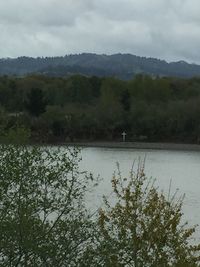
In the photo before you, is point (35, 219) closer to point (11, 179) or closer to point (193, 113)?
point (11, 179)

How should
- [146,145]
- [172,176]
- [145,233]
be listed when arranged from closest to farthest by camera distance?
[145,233]
[172,176]
[146,145]

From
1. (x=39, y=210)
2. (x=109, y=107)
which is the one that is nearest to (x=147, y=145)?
(x=109, y=107)

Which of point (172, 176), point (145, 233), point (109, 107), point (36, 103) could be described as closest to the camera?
point (145, 233)

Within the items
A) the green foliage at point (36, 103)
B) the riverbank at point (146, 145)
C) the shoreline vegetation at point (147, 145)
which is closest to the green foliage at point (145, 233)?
the shoreline vegetation at point (147, 145)

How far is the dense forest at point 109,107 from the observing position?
7162 cm

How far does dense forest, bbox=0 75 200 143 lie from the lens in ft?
235

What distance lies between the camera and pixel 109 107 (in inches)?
2955

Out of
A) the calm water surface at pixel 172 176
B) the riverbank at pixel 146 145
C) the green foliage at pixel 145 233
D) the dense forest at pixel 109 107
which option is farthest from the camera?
the dense forest at pixel 109 107

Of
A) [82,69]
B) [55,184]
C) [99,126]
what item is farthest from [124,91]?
[82,69]

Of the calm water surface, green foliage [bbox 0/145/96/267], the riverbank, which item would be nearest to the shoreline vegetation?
the riverbank

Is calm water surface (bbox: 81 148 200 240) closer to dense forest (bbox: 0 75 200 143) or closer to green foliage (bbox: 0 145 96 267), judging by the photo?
green foliage (bbox: 0 145 96 267)

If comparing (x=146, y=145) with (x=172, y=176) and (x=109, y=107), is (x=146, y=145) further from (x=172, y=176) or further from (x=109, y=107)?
(x=172, y=176)

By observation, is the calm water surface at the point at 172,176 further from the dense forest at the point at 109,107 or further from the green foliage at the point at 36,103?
the green foliage at the point at 36,103

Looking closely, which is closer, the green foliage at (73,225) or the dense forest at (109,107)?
the green foliage at (73,225)
